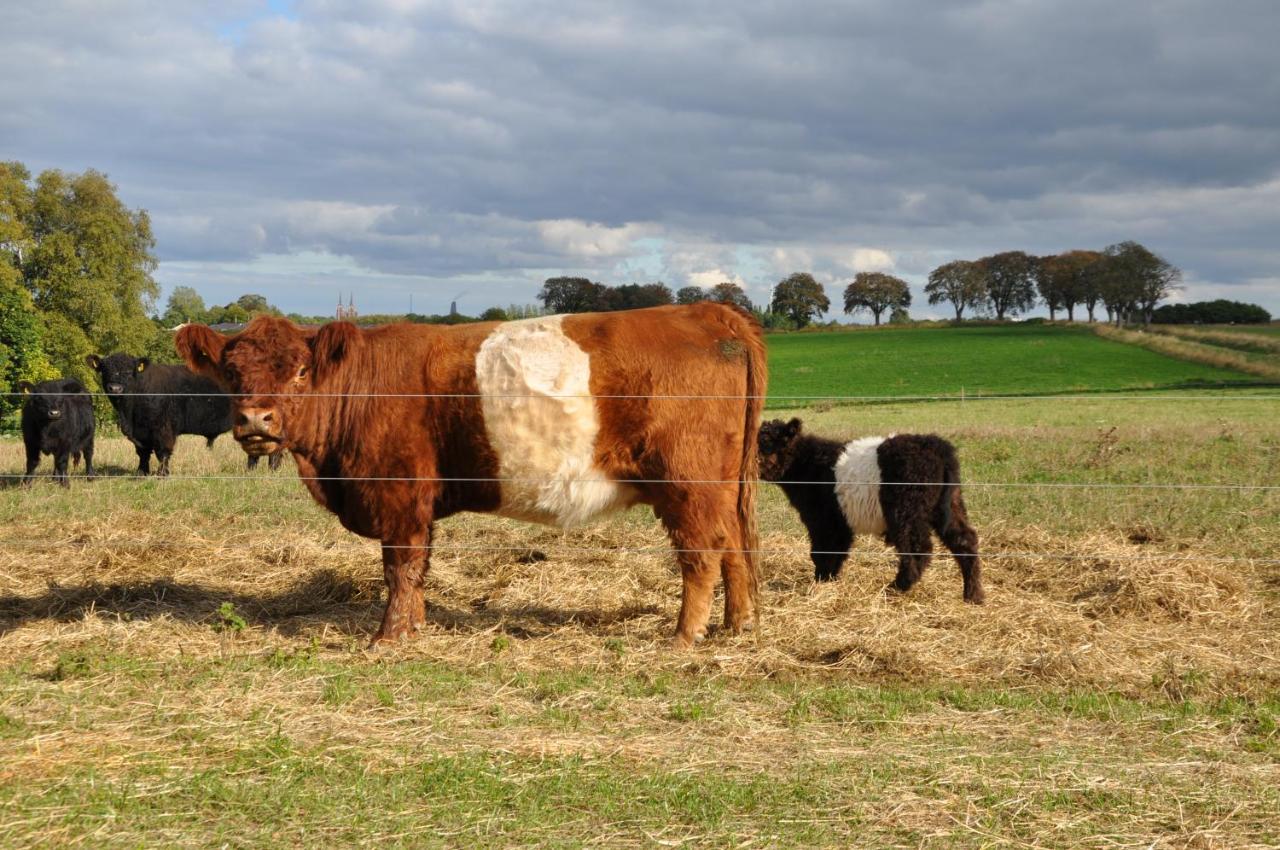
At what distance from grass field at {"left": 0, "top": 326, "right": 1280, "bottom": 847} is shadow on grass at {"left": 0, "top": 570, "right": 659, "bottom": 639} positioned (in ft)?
0.11

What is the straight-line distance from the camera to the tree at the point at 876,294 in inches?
2721

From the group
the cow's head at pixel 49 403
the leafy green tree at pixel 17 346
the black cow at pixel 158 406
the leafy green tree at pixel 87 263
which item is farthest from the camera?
the leafy green tree at pixel 87 263

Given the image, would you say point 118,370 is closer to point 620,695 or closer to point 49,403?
point 49,403

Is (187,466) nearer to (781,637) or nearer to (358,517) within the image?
(358,517)

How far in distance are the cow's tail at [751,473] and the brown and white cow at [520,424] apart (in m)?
0.01

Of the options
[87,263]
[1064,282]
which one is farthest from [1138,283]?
[87,263]

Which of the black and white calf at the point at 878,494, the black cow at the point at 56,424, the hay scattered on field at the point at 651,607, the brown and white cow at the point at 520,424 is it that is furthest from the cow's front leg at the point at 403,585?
the black cow at the point at 56,424

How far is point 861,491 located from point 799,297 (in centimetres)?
4361

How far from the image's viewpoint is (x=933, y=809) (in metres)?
4.09

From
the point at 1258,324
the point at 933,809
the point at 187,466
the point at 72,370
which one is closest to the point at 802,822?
the point at 933,809

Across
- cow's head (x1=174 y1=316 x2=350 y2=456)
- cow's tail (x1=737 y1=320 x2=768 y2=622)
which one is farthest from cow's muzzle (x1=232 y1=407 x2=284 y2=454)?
cow's tail (x1=737 y1=320 x2=768 y2=622)

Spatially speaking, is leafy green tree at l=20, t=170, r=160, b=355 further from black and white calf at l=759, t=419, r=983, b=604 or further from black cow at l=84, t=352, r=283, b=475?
black and white calf at l=759, t=419, r=983, b=604

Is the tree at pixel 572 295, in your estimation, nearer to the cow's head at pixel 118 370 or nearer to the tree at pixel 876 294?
the cow's head at pixel 118 370

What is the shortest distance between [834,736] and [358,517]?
144 inches
